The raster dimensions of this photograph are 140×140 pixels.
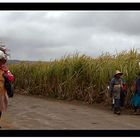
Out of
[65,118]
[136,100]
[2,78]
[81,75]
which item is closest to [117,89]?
[136,100]

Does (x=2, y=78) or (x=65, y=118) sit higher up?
(x=2, y=78)

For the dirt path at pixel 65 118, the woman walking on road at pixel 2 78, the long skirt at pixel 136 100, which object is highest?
the woman walking on road at pixel 2 78

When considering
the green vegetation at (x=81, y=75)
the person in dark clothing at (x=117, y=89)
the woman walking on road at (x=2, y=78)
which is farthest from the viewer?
the green vegetation at (x=81, y=75)

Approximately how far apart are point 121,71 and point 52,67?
4.95 metres

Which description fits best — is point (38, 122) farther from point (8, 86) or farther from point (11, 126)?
point (8, 86)

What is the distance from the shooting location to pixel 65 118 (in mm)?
11938

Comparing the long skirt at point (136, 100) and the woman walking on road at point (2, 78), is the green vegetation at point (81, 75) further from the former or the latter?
the woman walking on road at point (2, 78)

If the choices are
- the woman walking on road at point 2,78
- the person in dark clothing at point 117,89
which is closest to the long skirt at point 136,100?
the person in dark clothing at point 117,89

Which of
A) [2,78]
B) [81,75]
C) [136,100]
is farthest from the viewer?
[81,75]

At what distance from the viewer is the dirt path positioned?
10.3 m

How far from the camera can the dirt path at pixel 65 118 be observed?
33.8 ft

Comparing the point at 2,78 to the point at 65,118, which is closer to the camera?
the point at 2,78

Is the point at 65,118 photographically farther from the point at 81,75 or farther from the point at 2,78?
the point at 81,75
